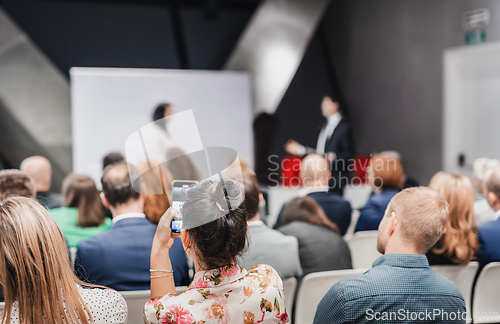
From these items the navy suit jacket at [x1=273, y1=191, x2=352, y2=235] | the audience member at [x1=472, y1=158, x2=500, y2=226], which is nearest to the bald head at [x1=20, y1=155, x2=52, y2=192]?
the navy suit jacket at [x1=273, y1=191, x2=352, y2=235]

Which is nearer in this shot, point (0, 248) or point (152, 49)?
point (0, 248)

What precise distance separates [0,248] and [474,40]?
4.83 metres

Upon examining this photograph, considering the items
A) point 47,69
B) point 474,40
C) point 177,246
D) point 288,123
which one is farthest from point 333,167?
point 47,69

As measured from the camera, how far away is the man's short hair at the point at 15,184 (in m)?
1.88

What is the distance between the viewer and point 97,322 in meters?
1.15

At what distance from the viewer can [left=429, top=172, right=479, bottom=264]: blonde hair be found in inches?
76.6

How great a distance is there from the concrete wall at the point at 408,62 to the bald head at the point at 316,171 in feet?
5.62

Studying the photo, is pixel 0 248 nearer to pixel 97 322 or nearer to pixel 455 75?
pixel 97 322

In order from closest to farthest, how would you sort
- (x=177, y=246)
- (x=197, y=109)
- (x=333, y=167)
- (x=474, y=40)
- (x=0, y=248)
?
1. (x=0, y=248)
2. (x=177, y=246)
3. (x=333, y=167)
4. (x=474, y=40)
5. (x=197, y=109)

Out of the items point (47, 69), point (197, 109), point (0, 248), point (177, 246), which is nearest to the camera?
point (0, 248)

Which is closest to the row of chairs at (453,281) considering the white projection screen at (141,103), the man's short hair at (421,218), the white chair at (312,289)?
the white chair at (312,289)

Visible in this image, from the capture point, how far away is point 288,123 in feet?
17.3

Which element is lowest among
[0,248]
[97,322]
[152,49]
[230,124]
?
[97,322]

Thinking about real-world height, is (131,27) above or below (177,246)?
above
